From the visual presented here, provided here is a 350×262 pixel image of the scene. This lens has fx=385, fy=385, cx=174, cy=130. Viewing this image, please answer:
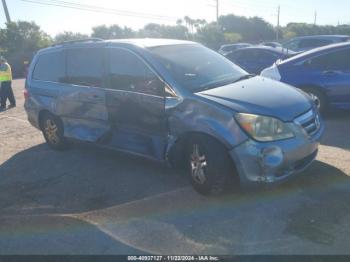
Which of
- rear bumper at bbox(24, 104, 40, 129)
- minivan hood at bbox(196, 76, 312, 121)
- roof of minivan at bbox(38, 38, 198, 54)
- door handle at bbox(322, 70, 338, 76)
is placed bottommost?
rear bumper at bbox(24, 104, 40, 129)

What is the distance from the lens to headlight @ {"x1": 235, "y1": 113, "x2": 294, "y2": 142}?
380cm

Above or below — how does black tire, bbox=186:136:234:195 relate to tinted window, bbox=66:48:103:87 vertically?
below

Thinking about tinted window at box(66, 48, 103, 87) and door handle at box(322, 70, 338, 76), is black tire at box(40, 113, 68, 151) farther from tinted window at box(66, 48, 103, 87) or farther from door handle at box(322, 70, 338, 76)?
door handle at box(322, 70, 338, 76)

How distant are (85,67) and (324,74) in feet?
14.4

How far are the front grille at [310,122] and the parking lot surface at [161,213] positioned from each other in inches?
25.1

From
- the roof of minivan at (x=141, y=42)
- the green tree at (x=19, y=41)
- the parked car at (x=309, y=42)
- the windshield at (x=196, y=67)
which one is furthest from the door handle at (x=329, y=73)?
the green tree at (x=19, y=41)

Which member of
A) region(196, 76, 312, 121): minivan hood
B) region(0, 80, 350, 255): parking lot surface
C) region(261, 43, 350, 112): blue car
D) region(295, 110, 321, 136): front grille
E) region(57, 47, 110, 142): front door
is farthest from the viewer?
region(261, 43, 350, 112): blue car

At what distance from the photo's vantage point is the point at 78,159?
6.09 metres

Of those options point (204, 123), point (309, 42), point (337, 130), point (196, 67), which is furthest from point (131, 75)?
point (309, 42)

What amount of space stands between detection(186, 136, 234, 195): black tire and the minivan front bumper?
0.48 feet

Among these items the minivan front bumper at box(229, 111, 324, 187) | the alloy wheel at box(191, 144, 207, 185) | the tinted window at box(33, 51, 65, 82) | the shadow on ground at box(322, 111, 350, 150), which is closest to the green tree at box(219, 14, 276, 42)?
the shadow on ground at box(322, 111, 350, 150)

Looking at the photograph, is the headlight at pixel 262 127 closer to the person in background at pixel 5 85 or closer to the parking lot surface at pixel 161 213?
the parking lot surface at pixel 161 213

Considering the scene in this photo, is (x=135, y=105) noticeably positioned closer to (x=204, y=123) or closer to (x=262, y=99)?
(x=204, y=123)

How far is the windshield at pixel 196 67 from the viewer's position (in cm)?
453
